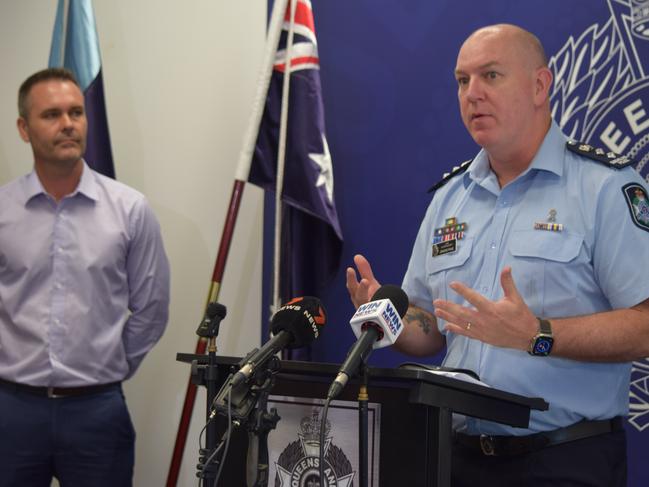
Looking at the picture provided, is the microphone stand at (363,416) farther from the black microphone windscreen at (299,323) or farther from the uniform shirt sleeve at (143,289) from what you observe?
the uniform shirt sleeve at (143,289)

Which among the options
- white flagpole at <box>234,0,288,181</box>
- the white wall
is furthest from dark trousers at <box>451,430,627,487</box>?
the white wall

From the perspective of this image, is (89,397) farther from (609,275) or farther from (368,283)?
(609,275)

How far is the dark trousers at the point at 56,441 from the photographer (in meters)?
2.98

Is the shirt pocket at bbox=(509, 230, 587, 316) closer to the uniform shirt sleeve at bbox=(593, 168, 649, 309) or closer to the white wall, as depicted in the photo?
the uniform shirt sleeve at bbox=(593, 168, 649, 309)

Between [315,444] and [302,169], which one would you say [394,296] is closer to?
[315,444]

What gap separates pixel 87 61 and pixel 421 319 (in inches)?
84.6

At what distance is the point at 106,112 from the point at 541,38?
1955 millimetres

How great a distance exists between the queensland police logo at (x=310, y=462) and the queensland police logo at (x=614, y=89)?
4.80 ft

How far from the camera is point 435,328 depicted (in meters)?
2.34

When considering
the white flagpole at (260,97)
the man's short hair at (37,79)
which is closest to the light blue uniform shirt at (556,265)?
the white flagpole at (260,97)

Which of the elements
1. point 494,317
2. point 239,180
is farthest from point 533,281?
point 239,180

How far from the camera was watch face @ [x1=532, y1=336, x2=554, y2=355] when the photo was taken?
1.83 meters

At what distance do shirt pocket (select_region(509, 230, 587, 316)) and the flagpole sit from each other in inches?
72.0

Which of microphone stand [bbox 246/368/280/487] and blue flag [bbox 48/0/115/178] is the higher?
blue flag [bbox 48/0/115/178]
